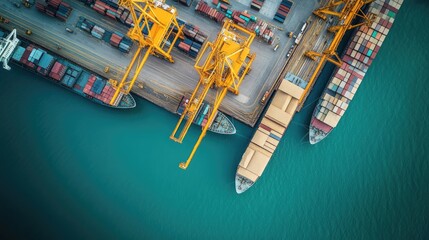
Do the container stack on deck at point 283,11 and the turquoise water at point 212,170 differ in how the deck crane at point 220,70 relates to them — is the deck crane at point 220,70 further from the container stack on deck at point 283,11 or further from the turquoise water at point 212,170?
the container stack on deck at point 283,11

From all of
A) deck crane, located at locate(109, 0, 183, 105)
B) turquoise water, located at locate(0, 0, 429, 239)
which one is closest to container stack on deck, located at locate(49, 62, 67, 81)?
turquoise water, located at locate(0, 0, 429, 239)

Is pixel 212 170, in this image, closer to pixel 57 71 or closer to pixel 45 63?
pixel 57 71

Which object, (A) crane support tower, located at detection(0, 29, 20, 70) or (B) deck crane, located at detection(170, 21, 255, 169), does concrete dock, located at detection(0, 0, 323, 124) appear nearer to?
(B) deck crane, located at detection(170, 21, 255, 169)

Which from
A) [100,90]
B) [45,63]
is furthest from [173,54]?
[45,63]

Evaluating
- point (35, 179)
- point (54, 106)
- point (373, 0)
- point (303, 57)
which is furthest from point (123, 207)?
point (373, 0)

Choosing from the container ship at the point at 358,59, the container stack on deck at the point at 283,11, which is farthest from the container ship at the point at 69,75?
the container ship at the point at 358,59

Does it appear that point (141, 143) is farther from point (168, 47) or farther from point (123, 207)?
point (168, 47)
